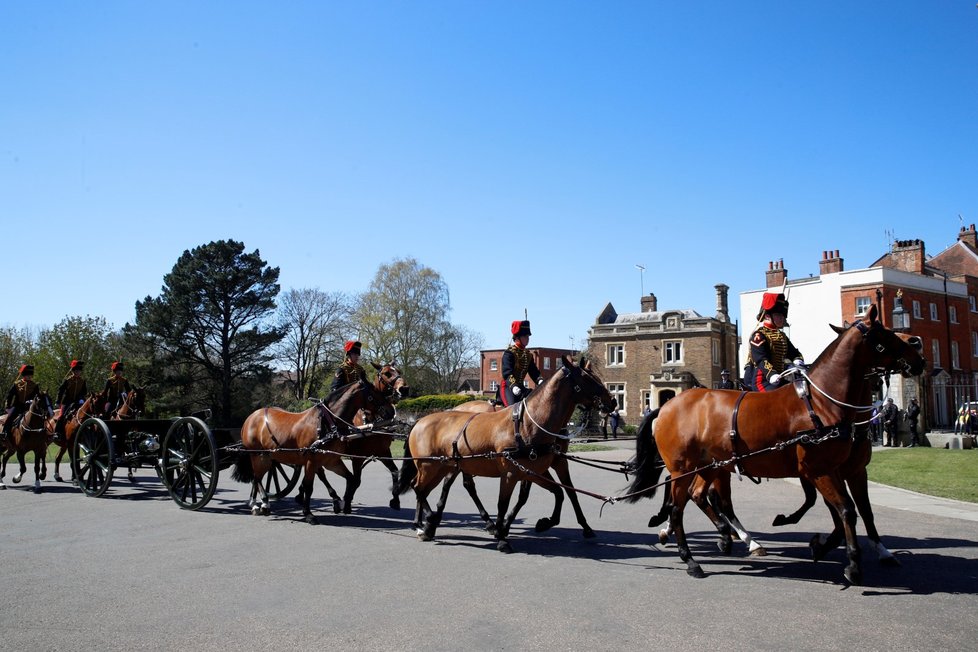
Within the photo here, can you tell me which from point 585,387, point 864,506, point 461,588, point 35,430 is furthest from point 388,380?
point 35,430

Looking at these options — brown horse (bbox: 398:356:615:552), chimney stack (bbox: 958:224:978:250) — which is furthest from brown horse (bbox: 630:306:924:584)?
chimney stack (bbox: 958:224:978:250)

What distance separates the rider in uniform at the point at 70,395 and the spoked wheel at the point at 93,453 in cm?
135

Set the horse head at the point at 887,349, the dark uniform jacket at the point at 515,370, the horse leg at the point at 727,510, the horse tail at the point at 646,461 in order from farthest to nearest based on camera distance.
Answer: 1. the dark uniform jacket at the point at 515,370
2. the horse tail at the point at 646,461
3. the horse leg at the point at 727,510
4. the horse head at the point at 887,349

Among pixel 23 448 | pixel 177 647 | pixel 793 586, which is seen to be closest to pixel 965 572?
pixel 793 586

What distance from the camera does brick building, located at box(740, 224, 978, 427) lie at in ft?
154

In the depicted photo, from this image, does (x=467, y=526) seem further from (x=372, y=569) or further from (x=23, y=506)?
(x=23, y=506)

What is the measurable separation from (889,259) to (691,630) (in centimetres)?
5609

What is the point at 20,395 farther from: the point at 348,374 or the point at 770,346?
the point at 770,346

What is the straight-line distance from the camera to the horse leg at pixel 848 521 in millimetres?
6711

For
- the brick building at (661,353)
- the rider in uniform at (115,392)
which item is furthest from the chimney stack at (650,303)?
the rider in uniform at (115,392)

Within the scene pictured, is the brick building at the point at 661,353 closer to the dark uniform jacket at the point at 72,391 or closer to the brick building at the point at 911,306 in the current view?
the brick building at the point at 911,306

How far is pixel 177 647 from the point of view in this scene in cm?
532

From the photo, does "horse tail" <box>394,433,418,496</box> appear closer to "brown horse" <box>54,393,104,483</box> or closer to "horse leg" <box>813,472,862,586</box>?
"horse leg" <box>813,472,862,586</box>

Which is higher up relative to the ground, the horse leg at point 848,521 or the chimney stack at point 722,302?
the chimney stack at point 722,302
